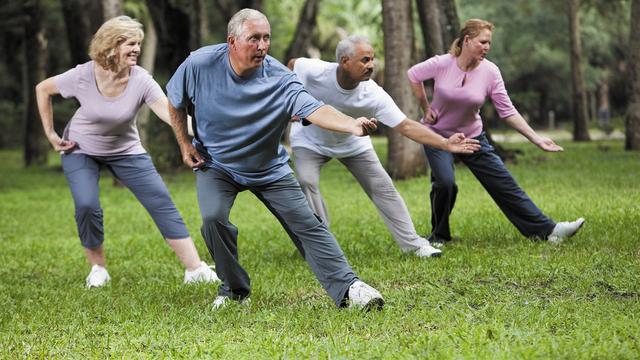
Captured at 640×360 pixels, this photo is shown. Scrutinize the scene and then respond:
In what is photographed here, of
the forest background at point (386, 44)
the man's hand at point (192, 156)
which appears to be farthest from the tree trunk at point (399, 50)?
the man's hand at point (192, 156)

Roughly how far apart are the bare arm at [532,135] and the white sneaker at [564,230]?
883 mm

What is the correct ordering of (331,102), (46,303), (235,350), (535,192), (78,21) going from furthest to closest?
(78,21) → (535,192) → (331,102) → (46,303) → (235,350)

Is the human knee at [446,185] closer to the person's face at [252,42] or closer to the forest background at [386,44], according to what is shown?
the person's face at [252,42]

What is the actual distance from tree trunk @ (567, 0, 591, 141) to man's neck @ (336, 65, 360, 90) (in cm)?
2064

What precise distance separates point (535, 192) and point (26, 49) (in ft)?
59.9

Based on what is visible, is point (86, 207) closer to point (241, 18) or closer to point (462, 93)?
point (241, 18)

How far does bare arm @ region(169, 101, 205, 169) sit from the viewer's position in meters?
4.47

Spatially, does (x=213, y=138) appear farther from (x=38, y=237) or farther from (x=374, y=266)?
(x=38, y=237)

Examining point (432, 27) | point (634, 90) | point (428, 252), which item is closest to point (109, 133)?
point (428, 252)

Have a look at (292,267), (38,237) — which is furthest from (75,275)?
(38,237)

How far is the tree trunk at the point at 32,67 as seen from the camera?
71.0ft

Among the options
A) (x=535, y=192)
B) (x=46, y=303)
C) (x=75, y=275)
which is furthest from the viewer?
(x=535, y=192)

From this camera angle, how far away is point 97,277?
609cm

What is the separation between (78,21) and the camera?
1861cm
